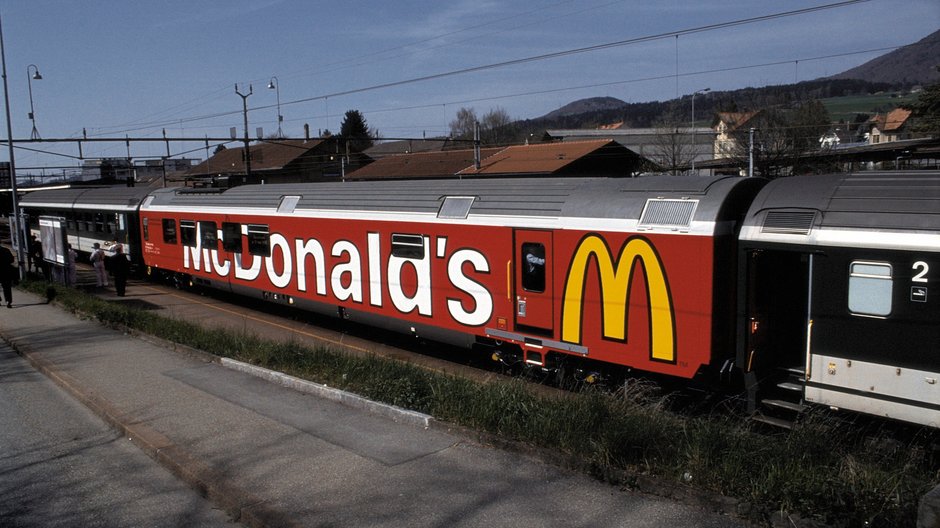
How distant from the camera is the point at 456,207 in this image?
503 inches

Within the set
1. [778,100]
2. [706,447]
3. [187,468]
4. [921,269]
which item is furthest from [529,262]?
[778,100]

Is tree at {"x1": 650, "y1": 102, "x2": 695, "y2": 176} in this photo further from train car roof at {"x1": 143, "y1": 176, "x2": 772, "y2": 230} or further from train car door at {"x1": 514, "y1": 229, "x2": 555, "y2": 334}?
train car door at {"x1": 514, "y1": 229, "x2": 555, "y2": 334}

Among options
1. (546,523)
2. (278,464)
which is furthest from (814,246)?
(278,464)

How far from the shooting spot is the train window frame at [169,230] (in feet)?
77.8

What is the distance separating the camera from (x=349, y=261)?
15.5m

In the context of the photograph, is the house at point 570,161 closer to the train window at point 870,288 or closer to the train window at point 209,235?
the train window at point 209,235

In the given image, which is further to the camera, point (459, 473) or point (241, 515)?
point (459, 473)

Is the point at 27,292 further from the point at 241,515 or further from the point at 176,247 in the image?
the point at 241,515

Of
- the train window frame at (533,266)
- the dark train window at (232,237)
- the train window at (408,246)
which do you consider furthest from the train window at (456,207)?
the dark train window at (232,237)

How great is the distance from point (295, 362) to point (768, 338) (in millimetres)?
6749

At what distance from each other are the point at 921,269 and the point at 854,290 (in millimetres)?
690

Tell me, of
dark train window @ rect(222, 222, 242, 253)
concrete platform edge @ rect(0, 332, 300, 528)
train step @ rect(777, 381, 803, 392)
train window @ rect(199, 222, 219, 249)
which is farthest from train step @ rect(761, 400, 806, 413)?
train window @ rect(199, 222, 219, 249)

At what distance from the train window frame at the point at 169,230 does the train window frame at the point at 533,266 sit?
1610 centimetres

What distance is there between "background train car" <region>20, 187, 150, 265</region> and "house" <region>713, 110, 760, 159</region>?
29310 millimetres
